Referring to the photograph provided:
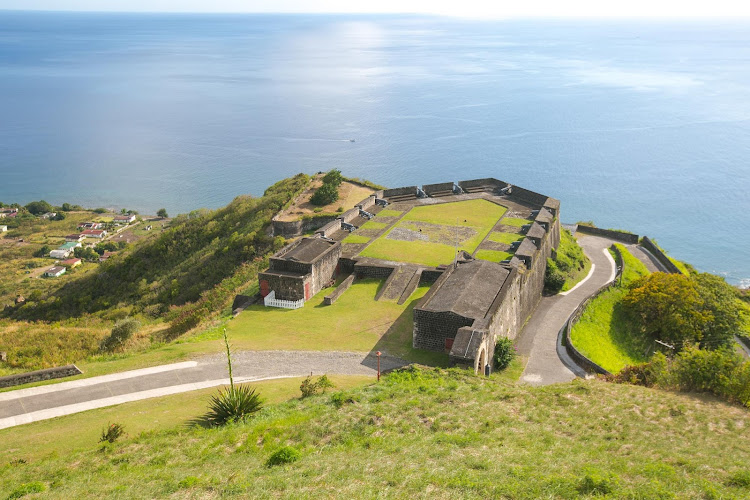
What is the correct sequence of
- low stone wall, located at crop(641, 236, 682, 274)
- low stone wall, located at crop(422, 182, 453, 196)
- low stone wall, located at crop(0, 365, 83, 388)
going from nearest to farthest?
1. low stone wall, located at crop(0, 365, 83, 388)
2. low stone wall, located at crop(641, 236, 682, 274)
3. low stone wall, located at crop(422, 182, 453, 196)

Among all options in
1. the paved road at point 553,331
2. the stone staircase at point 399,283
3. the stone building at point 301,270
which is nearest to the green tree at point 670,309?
the paved road at point 553,331

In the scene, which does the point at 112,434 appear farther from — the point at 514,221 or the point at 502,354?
the point at 514,221

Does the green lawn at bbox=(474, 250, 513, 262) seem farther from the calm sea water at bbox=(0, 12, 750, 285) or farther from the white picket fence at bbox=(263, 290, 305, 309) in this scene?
the calm sea water at bbox=(0, 12, 750, 285)

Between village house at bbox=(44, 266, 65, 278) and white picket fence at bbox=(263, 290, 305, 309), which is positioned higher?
white picket fence at bbox=(263, 290, 305, 309)

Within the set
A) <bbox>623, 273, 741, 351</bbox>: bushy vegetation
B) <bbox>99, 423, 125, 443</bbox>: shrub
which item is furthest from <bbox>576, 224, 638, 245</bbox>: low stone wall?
<bbox>99, 423, 125, 443</bbox>: shrub

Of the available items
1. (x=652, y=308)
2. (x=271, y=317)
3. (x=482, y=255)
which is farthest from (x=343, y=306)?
(x=652, y=308)

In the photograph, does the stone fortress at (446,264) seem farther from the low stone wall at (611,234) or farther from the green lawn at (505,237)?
the low stone wall at (611,234)

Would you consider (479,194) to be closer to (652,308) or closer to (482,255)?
(482,255)
